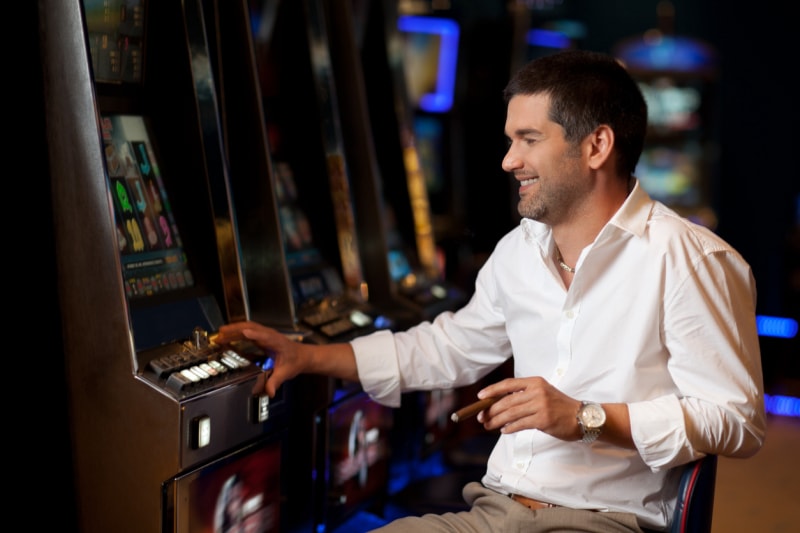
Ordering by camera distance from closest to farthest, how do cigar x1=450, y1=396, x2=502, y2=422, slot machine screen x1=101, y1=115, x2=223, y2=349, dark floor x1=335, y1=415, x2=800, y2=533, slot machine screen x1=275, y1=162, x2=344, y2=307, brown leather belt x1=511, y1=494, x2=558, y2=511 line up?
cigar x1=450, y1=396, x2=502, y2=422
brown leather belt x1=511, y1=494, x2=558, y2=511
slot machine screen x1=101, y1=115, x2=223, y2=349
slot machine screen x1=275, y1=162, x2=344, y2=307
dark floor x1=335, y1=415, x2=800, y2=533

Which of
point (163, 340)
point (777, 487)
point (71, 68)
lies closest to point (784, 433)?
point (777, 487)

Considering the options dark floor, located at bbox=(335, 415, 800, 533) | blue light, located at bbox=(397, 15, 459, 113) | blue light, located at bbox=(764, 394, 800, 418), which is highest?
blue light, located at bbox=(397, 15, 459, 113)

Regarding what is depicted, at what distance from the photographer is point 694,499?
1.87m

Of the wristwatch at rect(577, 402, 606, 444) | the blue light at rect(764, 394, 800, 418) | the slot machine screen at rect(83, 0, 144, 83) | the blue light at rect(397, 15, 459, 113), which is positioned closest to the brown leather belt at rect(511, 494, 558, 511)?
the wristwatch at rect(577, 402, 606, 444)

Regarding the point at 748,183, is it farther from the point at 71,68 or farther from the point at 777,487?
the point at 71,68

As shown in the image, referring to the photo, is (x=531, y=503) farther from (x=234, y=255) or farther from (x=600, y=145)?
(x=234, y=255)

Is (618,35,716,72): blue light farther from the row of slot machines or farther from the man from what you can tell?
the man

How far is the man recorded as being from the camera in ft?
6.23

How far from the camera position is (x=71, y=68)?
220 centimetres

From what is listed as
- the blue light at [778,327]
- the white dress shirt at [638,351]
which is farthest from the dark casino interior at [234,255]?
the white dress shirt at [638,351]

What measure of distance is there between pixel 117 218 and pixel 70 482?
0.67m

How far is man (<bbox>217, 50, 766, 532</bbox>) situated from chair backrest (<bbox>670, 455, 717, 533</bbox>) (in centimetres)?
3

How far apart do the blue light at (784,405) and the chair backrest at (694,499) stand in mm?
4152

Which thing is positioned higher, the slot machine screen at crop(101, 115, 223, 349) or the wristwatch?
the slot machine screen at crop(101, 115, 223, 349)
